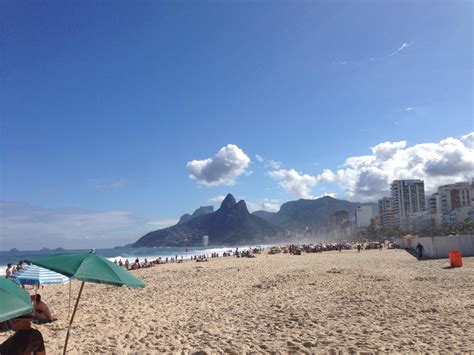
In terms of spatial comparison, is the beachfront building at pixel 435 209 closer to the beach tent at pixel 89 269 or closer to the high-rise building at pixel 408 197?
the high-rise building at pixel 408 197

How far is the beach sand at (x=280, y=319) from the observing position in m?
6.66

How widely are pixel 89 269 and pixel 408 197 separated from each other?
6231 inches

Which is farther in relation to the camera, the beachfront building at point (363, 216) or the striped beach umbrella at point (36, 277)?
the beachfront building at point (363, 216)

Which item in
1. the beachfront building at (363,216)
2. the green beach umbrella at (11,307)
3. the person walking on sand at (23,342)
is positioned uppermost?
the beachfront building at (363,216)

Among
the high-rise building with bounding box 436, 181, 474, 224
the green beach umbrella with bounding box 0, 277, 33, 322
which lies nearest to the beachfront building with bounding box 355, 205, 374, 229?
the high-rise building with bounding box 436, 181, 474, 224

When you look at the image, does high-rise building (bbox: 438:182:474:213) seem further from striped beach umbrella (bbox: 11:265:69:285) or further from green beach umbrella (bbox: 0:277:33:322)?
green beach umbrella (bbox: 0:277:33:322)

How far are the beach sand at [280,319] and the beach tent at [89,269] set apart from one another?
3047mm

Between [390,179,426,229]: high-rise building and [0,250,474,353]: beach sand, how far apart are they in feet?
471

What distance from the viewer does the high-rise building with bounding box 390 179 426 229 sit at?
146 metres

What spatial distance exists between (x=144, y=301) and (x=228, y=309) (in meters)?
3.37

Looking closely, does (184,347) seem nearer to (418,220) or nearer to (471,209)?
(471,209)

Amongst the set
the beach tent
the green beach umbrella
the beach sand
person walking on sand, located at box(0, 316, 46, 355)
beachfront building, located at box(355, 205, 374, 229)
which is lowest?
the beach sand

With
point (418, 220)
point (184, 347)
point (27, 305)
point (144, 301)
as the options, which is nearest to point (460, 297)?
point (184, 347)

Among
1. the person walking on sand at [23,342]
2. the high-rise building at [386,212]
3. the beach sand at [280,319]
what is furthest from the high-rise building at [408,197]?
the person walking on sand at [23,342]
